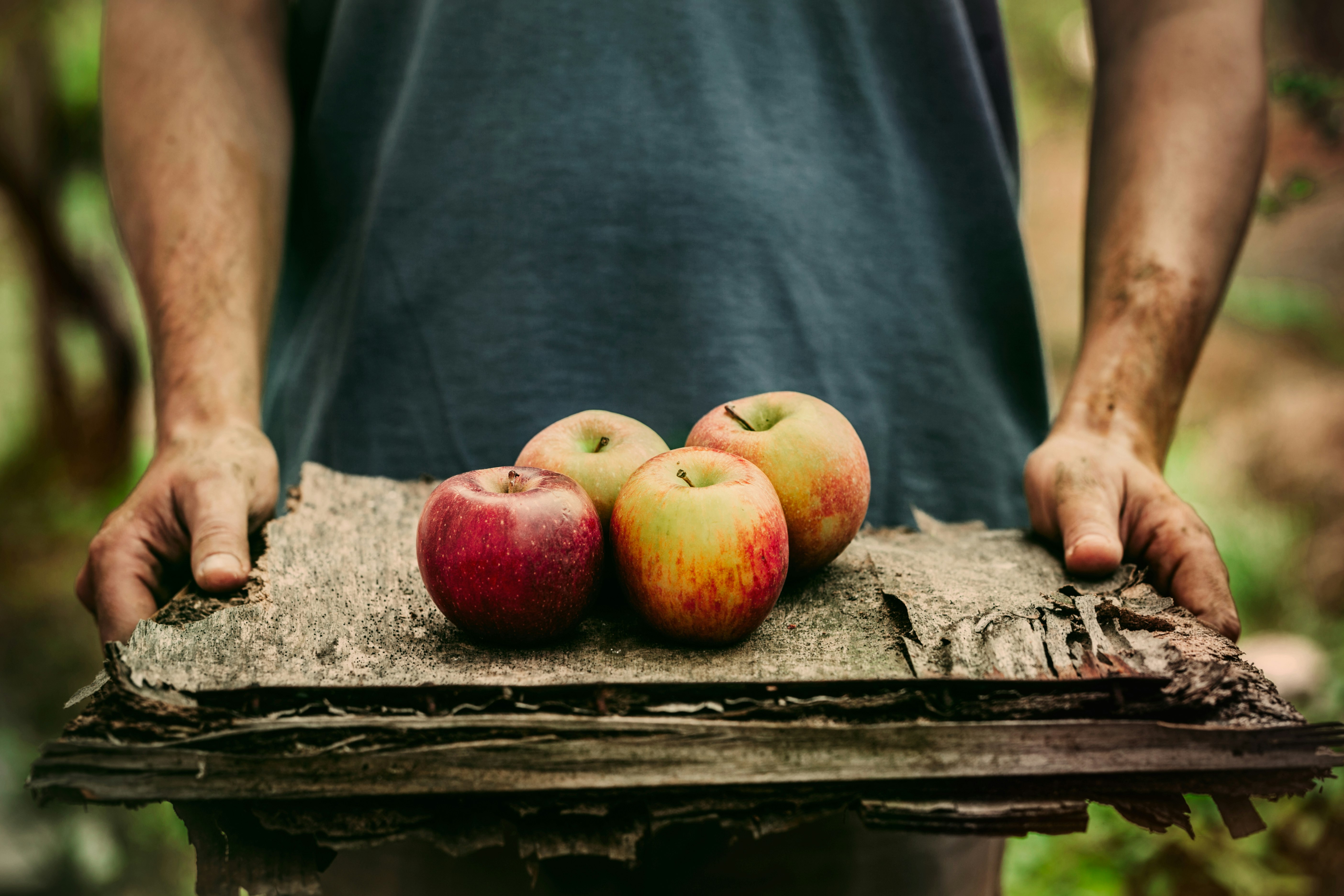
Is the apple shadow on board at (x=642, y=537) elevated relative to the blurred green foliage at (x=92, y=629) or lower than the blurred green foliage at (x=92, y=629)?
elevated

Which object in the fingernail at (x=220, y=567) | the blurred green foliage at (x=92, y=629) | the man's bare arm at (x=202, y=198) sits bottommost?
the blurred green foliage at (x=92, y=629)

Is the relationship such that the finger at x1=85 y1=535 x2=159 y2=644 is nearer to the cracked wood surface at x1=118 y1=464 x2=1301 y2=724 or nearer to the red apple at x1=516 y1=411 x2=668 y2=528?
the cracked wood surface at x1=118 y1=464 x2=1301 y2=724

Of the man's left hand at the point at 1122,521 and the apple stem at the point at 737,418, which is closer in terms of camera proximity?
the man's left hand at the point at 1122,521

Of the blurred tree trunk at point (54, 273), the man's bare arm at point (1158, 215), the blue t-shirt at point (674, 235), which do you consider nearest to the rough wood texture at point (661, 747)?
the man's bare arm at point (1158, 215)

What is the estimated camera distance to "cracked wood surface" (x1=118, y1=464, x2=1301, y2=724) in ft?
3.27

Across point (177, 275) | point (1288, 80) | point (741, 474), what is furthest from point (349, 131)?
point (1288, 80)

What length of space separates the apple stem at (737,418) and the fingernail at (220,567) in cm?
81

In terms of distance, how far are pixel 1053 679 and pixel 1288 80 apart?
2333mm

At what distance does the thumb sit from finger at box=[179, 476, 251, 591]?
1301 mm

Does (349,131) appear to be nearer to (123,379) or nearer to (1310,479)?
(1310,479)

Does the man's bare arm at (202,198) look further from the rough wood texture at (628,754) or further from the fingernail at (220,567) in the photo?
the rough wood texture at (628,754)

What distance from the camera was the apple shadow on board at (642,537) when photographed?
113 centimetres

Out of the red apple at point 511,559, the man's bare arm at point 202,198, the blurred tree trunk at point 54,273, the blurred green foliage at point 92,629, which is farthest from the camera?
the blurred tree trunk at point 54,273

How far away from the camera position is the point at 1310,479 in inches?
244
